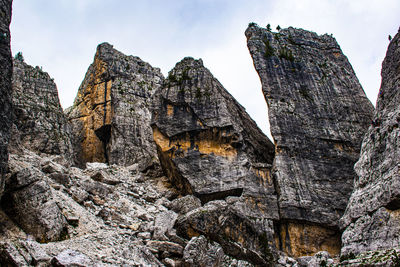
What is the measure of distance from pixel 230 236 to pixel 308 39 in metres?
27.3

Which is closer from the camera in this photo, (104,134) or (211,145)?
(211,145)

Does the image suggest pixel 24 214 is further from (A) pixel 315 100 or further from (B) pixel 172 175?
(A) pixel 315 100

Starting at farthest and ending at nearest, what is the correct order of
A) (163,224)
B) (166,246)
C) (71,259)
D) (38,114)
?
(38,114) → (163,224) → (166,246) → (71,259)

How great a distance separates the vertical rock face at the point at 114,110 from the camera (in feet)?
114

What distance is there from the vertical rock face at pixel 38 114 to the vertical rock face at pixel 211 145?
7878 mm

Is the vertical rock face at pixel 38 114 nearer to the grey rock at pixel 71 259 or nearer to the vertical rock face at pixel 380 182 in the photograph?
the grey rock at pixel 71 259

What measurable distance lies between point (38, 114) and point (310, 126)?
71.2 feet

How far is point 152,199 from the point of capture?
22781 mm

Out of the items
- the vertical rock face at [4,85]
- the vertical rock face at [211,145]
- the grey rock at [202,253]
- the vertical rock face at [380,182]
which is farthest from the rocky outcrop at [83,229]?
the vertical rock face at [380,182]

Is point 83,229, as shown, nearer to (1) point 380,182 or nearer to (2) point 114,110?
(1) point 380,182

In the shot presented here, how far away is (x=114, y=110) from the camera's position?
120 feet

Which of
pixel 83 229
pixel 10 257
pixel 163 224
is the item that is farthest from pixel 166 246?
pixel 10 257

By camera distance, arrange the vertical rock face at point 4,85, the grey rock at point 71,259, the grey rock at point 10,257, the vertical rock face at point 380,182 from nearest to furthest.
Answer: the grey rock at point 10,257 < the grey rock at point 71,259 < the vertical rock face at point 4,85 < the vertical rock face at point 380,182

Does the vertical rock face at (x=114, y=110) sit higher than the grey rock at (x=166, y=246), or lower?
higher
